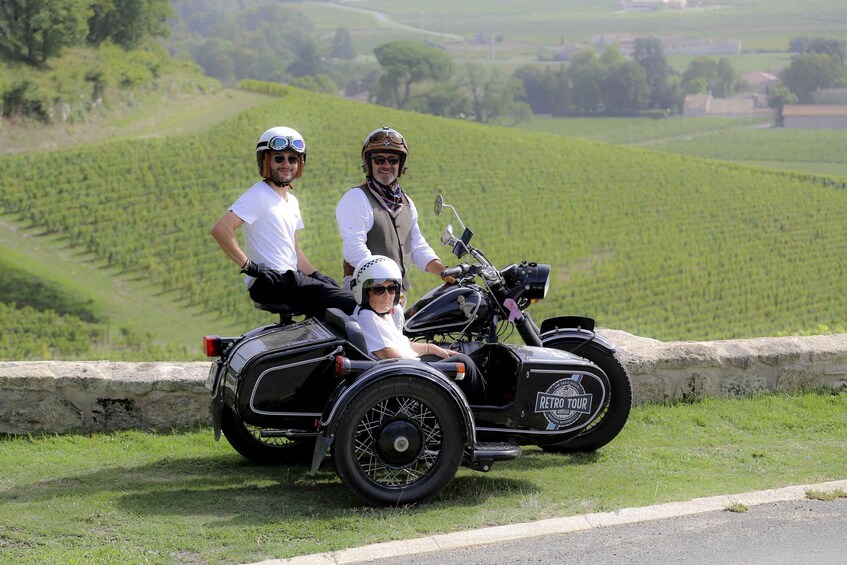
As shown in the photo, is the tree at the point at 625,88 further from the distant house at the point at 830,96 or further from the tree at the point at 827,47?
the tree at the point at 827,47

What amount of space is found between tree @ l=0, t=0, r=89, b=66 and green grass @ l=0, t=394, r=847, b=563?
7795cm

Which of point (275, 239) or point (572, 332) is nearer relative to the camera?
point (275, 239)

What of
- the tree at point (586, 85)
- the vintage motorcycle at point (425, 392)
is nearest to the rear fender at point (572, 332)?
the vintage motorcycle at point (425, 392)

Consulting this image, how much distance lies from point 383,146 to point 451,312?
3.42ft

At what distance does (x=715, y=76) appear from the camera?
163m

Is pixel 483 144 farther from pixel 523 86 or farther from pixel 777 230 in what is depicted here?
pixel 523 86

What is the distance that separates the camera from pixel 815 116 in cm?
13300

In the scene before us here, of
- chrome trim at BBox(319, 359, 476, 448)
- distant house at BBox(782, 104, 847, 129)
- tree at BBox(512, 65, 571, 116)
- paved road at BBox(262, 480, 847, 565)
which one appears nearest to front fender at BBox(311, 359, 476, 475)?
chrome trim at BBox(319, 359, 476, 448)

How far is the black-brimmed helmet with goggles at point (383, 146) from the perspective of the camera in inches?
270

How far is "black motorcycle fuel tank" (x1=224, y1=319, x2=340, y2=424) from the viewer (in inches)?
237

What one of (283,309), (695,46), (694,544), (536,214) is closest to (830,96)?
(695,46)

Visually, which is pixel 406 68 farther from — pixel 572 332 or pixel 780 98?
pixel 572 332

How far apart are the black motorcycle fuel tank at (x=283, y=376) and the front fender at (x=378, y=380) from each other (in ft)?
0.85

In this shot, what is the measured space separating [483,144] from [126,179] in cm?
2430
